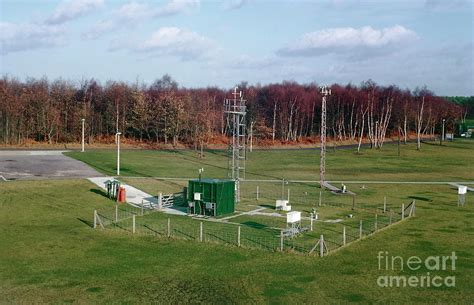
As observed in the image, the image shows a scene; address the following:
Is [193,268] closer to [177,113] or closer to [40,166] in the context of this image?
[40,166]

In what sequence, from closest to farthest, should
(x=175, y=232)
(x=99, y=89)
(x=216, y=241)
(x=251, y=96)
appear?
1. (x=216, y=241)
2. (x=175, y=232)
3. (x=99, y=89)
4. (x=251, y=96)

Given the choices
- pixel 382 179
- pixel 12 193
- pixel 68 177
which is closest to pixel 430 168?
pixel 382 179

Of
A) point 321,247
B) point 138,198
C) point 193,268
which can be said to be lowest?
point 193,268

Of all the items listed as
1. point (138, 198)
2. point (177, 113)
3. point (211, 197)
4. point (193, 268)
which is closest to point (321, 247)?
point (193, 268)

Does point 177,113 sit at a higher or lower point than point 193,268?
higher

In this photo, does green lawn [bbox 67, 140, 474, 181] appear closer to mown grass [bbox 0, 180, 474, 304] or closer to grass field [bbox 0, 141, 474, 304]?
grass field [bbox 0, 141, 474, 304]

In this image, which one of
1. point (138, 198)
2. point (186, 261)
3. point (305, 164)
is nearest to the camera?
point (186, 261)

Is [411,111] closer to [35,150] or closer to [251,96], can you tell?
[251,96]
